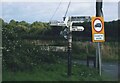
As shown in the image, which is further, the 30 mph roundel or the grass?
the 30 mph roundel

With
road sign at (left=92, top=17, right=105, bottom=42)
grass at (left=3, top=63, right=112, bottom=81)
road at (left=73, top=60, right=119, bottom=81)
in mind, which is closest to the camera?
grass at (left=3, top=63, right=112, bottom=81)

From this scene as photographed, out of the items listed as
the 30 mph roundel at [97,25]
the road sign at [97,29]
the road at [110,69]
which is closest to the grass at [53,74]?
the road at [110,69]

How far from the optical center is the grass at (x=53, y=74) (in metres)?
11.5

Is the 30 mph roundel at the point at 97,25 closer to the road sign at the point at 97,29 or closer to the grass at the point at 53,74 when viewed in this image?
the road sign at the point at 97,29

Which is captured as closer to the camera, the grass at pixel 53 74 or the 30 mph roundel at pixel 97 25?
the grass at pixel 53 74

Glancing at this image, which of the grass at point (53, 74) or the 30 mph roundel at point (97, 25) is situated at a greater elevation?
the 30 mph roundel at point (97, 25)

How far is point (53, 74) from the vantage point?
12.0 meters

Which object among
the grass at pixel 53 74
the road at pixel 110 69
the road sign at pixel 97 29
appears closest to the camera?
the grass at pixel 53 74

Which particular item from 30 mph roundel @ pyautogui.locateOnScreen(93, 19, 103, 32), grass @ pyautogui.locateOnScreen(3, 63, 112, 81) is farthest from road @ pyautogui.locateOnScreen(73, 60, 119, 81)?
30 mph roundel @ pyautogui.locateOnScreen(93, 19, 103, 32)

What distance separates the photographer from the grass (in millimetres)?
11461

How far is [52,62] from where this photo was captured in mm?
13250

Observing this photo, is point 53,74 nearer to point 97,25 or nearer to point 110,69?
point 97,25

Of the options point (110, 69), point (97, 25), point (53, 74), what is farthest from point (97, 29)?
point (110, 69)

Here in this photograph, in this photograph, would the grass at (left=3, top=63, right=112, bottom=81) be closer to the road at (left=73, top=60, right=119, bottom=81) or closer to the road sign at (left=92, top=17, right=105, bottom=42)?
the road at (left=73, top=60, right=119, bottom=81)
